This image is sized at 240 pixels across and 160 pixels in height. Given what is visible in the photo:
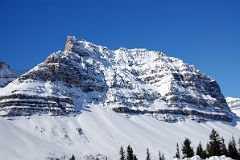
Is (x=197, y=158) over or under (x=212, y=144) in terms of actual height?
under

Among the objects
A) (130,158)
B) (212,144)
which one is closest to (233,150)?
(212,144)

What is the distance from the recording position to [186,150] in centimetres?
15900

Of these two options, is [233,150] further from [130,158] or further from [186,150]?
[130,158]

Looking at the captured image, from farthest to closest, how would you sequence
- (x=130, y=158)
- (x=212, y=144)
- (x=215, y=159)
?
(x=130, y=158), (x=212, y=144), (x=215, y=159)

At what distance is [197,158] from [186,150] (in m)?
52.6

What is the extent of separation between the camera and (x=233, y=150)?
16088cm

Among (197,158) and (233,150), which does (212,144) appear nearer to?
(233,150)

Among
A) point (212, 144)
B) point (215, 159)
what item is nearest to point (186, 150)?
point (212, 144)

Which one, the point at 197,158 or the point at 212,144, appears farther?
the point at 212,144

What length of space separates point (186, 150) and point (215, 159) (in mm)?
52483

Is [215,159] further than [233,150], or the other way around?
[233,150]

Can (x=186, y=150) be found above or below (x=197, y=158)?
above

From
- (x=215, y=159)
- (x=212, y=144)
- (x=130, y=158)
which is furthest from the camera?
(x=130, y=158)

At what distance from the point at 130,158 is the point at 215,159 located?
59284 mm
